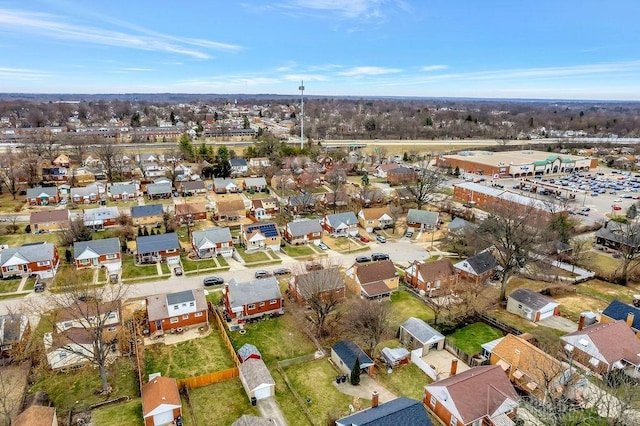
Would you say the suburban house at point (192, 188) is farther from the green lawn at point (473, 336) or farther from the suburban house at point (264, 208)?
the green lawn at point (473, 336)

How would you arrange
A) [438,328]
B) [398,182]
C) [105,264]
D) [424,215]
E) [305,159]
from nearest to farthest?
[438,328]
[105,264]
[424,215]
[398,182]
[305,159]

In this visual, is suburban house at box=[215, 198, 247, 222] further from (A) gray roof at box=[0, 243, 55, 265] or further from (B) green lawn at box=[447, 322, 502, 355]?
(B) green lawn at box=[447, 322, 502, 355]

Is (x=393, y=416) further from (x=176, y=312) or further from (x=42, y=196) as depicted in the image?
(x=42, y=196)

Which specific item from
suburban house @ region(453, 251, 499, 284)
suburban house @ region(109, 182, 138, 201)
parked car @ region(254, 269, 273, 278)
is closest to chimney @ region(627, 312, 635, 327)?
suburban house @ region(453, 251, 499, 284)

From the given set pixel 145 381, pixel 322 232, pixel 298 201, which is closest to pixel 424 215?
pixel 322 232

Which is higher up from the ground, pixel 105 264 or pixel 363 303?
pixel 363 303

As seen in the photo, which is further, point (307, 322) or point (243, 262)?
point (243, 262)

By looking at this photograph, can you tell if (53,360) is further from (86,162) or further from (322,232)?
(86,162)

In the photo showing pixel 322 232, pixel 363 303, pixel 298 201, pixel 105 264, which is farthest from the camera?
pixel 298 201
